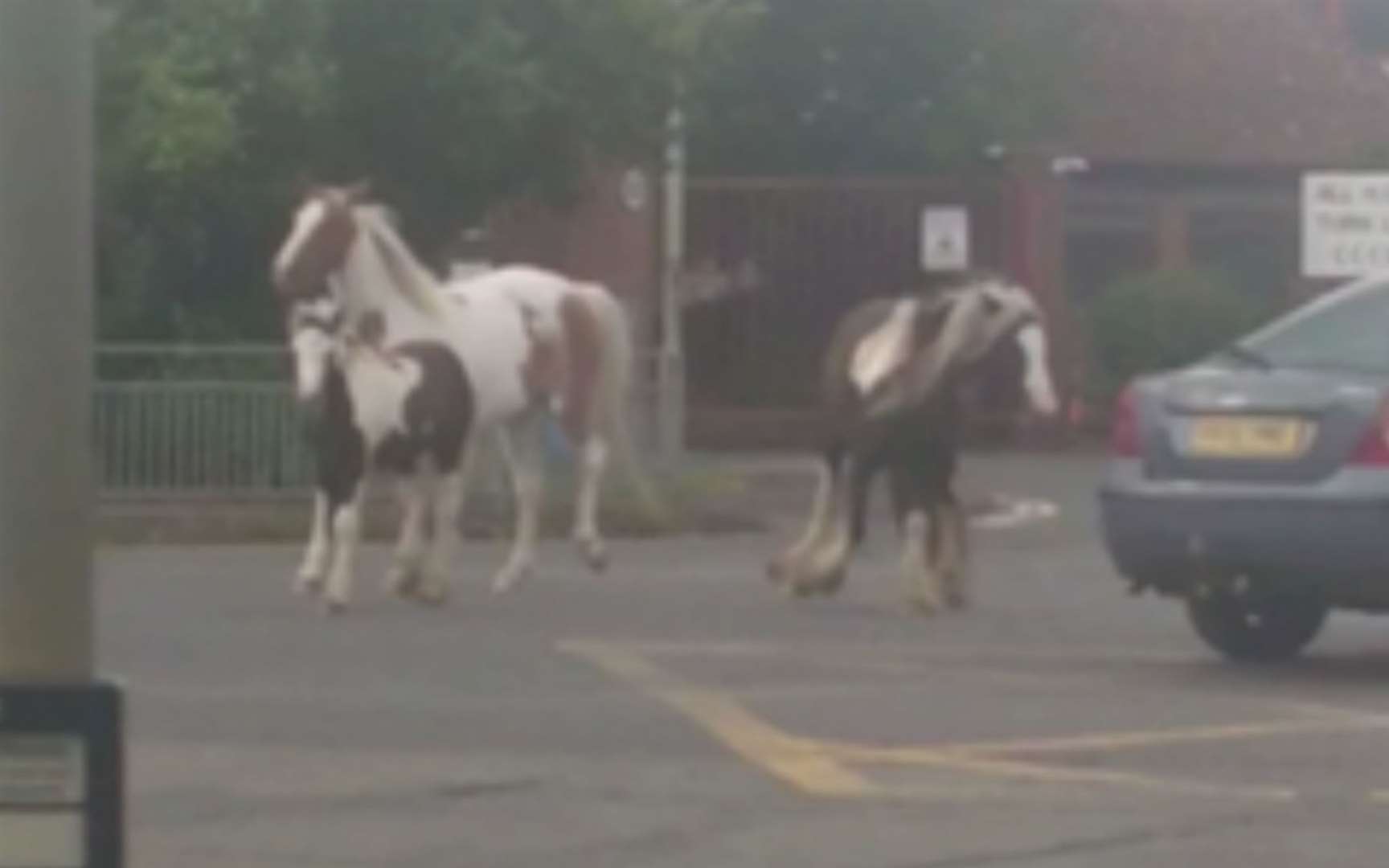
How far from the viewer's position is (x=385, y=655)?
16.6 metres

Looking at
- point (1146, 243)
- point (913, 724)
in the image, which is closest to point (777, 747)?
point (913, 724)

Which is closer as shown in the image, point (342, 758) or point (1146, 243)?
point (342, 758)

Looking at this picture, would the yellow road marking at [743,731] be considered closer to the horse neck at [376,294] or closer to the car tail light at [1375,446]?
the car tail light at [1375,446]

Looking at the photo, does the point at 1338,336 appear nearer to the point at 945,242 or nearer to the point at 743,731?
the point at 743,731

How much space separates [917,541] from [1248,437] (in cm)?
370

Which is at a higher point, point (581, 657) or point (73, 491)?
point (73, 491)

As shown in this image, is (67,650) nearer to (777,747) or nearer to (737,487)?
(777,747)

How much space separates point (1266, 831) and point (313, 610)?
8.04 meters

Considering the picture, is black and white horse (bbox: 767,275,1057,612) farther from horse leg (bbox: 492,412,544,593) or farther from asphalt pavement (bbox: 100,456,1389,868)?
horse leg (bbox: 492,412,544,593)

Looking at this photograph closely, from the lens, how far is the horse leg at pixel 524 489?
20266 mm

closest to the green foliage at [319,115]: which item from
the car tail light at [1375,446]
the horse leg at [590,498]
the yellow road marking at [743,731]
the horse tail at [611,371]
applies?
the horse tail at [611,371]

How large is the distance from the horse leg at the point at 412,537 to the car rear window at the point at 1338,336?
4587mm

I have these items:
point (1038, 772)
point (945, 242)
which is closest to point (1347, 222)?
point (945, 242)

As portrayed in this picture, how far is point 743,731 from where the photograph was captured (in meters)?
13.7
